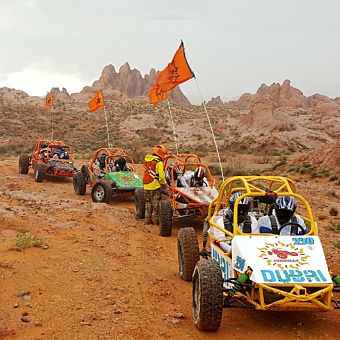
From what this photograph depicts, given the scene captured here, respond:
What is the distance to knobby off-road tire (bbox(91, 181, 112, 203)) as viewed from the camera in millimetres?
12383

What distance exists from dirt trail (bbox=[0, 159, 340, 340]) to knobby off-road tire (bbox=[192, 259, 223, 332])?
167 mm

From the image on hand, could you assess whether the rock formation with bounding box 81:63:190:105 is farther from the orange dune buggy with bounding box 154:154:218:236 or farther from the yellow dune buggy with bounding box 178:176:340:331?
the yellow dune buggy with bounding box 178:176:340:331

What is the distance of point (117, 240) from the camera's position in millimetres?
8672

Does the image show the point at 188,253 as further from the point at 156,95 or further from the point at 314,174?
the point at 314,174

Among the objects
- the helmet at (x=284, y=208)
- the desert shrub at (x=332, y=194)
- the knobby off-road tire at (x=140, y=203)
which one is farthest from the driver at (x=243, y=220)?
the desert shrub at (x=332, y=194)

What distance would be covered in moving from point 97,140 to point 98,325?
125 feet

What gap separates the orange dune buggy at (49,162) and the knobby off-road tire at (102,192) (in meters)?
4.12

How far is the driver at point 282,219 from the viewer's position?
216 inches

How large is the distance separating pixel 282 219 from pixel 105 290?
2397mm

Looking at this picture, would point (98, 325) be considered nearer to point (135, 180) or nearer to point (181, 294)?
point (181, 294)

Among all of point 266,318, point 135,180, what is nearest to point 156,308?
point 266,318

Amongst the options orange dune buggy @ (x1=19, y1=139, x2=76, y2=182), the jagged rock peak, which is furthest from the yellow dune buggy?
the jagged rock peak

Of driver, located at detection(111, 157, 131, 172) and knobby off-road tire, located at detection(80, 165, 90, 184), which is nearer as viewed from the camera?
driver, located at detection(111, 157, 131, 172)

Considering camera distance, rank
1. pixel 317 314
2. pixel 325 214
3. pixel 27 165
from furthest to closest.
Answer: pixel 27 165, pixel 325 214, pixel 317 314
